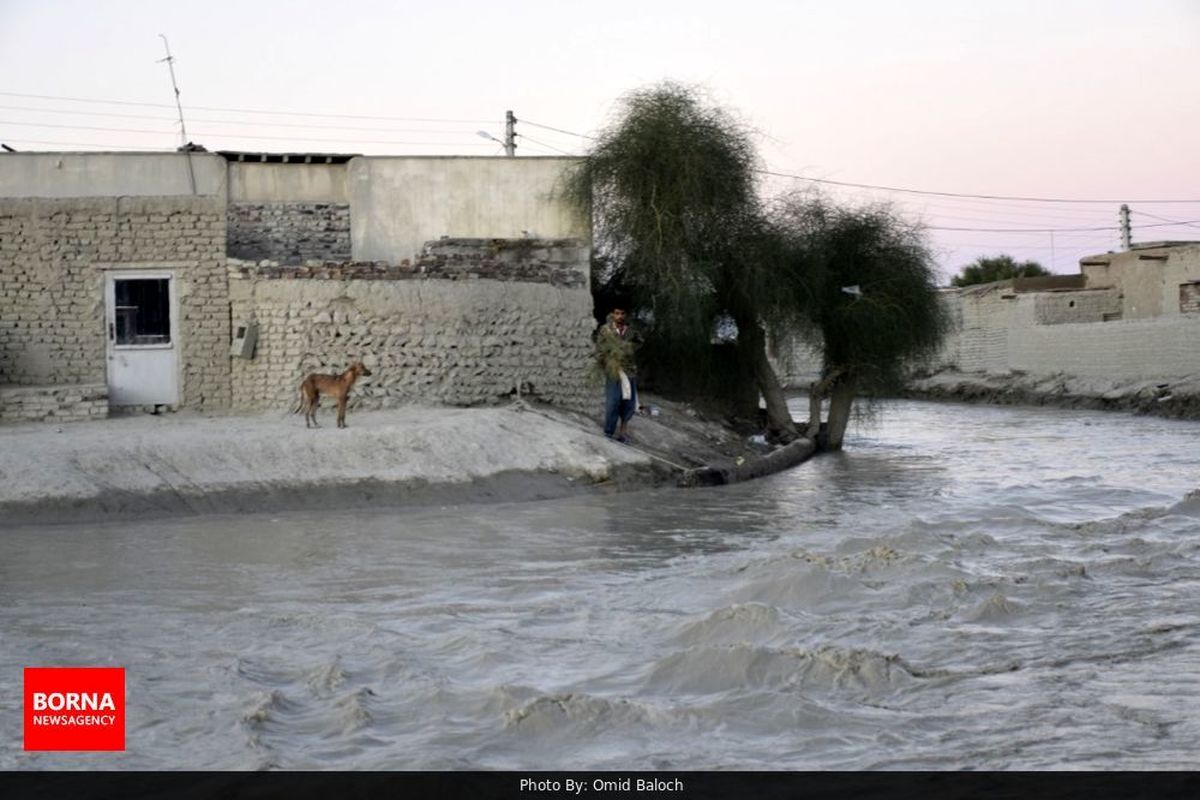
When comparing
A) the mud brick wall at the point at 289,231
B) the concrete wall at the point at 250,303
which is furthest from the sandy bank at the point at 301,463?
the mud brick wall at the point at 289,231

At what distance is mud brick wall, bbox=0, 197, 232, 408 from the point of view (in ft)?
60.1

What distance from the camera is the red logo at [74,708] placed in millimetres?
6504

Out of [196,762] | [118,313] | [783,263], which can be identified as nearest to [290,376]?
[118,313]

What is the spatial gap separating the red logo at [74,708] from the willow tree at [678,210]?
14218 mm

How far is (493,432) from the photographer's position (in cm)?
1672

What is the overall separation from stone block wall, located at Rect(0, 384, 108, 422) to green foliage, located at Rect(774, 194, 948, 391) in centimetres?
980

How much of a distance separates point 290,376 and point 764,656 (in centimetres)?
1134

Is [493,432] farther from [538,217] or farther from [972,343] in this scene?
[972,343]

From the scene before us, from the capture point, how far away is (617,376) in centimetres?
1802

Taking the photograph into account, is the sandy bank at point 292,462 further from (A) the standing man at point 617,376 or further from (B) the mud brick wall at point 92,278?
(B) the mud brick wall at point 92,278

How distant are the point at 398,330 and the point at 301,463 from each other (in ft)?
10.8

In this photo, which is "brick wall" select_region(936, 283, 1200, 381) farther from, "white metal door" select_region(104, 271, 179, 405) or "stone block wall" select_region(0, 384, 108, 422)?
"stone block wall" select_region(0, 384, 108, 422)

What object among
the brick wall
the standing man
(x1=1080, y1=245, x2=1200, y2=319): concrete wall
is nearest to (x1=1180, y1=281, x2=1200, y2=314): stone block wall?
(x1=1080, y1=245, x2=1200, y2=319): concrete wall

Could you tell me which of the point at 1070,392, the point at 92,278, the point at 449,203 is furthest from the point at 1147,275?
the point at 92,278
